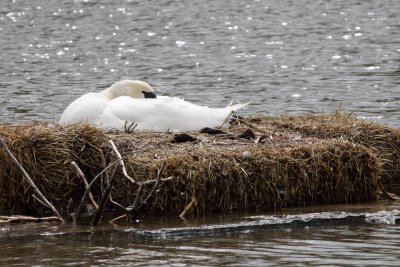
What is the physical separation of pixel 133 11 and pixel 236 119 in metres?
30.6

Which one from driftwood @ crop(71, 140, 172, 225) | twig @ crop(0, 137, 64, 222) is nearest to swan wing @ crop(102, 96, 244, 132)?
driftwood @ crop(71, 140, 172, 225)

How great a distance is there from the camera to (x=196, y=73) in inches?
993

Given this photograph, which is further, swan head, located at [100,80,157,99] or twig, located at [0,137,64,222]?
swan head, located at [100,80,157,99]

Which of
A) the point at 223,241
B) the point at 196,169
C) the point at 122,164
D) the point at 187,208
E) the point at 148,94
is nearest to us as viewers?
the point at 223,241

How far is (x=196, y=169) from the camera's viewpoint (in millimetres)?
10281

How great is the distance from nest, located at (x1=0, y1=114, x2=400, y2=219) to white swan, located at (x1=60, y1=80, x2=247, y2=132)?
0.48 metres

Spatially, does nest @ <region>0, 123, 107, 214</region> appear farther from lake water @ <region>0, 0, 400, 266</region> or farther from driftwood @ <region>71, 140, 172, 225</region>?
lake water @ <region>0, 0, 400, 266</region>

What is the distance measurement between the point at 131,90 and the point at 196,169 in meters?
2.86

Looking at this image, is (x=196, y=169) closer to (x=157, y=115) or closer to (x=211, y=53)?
(x=157, y=115)

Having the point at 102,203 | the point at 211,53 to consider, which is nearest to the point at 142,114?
the point at 102,203

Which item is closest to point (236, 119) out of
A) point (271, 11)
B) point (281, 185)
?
point (281, 185)

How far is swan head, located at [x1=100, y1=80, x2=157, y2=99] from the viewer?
42.1 feet

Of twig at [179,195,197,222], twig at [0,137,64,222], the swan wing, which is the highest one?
the swan wing

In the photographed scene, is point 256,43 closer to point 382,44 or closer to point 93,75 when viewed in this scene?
point 382,44
